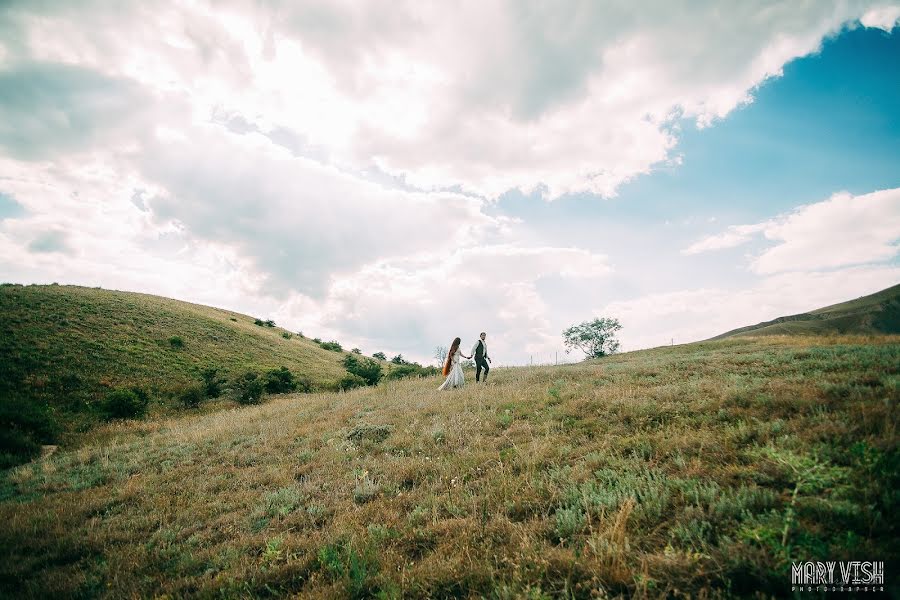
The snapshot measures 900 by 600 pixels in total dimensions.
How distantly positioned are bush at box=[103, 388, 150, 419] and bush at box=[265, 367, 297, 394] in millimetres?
7700

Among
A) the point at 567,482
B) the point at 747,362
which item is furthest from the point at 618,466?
the point at 747,362

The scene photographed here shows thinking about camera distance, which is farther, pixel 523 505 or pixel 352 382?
pixel 352 382

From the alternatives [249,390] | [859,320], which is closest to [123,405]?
[249,390]

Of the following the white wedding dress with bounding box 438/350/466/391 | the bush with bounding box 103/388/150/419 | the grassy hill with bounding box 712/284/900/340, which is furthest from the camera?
the grassy hill with bounding box 712/284/900/340

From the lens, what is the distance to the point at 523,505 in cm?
486

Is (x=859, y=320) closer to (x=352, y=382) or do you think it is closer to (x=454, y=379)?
(x=454, y=379)

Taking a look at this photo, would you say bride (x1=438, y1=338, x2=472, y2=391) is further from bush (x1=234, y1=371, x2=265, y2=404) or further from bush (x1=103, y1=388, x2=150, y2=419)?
bush (x1=103, y1=388, x2=150, y2=419)

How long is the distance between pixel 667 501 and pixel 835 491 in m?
1.51

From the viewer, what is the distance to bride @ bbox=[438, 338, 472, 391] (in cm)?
1669

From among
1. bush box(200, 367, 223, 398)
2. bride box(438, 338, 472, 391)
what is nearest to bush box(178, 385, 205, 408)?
bush box(200, 367, 223, 398)

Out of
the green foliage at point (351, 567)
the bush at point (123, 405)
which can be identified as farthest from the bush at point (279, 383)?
the green foliage at point (351, 567)

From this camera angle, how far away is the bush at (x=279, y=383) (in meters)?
27.2

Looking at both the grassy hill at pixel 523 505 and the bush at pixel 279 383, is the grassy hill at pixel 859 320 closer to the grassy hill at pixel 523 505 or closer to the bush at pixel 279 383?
the grassy hill at pixel 523 505

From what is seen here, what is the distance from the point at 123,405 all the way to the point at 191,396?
397 cm
